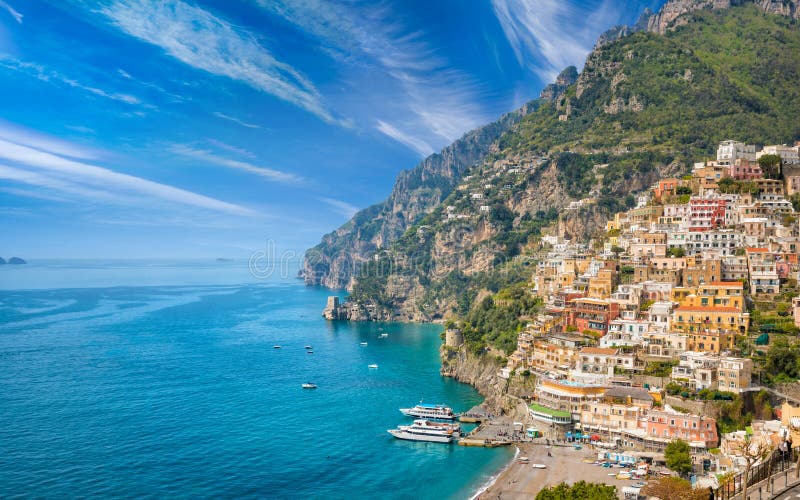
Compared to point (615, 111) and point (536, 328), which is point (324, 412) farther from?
point (615, 111)

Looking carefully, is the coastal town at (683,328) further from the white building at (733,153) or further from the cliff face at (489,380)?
the cliff face at (489,380)

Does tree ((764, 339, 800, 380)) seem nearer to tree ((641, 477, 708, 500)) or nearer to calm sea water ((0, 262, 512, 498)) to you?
tree ((641, 477, 708, 500))

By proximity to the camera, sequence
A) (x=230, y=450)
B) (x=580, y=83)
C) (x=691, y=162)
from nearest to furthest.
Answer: (x=230, y=450) < (x=691, y=162) < (x=580, y=83)

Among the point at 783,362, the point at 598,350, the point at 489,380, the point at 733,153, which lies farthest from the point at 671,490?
the point at 733,153

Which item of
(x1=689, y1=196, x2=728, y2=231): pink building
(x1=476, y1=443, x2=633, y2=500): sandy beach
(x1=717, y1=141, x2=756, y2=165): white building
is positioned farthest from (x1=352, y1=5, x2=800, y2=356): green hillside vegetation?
(x1=476, y1=443, x2=633, y2=500): sandy beach

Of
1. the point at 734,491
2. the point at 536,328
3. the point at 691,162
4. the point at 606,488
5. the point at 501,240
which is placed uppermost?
the point at 691,162

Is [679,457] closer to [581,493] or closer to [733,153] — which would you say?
[581,493]

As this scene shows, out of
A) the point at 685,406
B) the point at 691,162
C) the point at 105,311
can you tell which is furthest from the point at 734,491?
the point at 105,311
